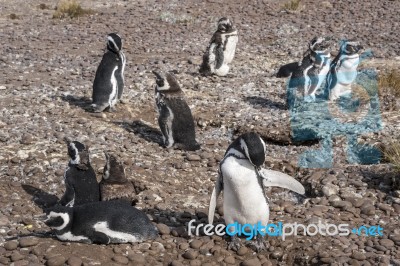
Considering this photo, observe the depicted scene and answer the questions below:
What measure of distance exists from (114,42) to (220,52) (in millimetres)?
2511

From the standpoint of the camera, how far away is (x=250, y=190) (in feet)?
15.2

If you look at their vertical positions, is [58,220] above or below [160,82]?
below

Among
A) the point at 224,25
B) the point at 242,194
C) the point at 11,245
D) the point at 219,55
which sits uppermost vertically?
the point at 224,25

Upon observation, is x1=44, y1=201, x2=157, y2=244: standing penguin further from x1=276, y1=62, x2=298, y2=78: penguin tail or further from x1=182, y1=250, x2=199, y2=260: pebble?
x1=276, y1=62, x2=298, y2=78: penguin tail

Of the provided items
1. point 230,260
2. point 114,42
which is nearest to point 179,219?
point 230,260

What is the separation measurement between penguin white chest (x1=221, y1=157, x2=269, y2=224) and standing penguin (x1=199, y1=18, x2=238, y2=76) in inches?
226

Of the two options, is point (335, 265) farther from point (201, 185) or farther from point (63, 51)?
point (63, 51)

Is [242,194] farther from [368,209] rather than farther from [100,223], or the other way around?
[368,209]

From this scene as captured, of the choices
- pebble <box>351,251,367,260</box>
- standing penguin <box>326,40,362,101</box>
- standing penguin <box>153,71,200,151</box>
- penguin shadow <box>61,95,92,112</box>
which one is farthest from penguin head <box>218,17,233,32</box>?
pebble <box>351,251,367,260</box>

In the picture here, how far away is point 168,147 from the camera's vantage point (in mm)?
7496

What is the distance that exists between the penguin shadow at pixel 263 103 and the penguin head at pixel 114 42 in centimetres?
207

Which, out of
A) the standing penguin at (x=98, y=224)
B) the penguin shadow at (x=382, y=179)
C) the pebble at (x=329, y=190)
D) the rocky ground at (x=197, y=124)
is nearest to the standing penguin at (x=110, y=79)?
the rocky ground at (x=197, y=124)

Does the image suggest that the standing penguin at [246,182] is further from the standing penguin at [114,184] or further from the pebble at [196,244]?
the standing penguin at [114,184]

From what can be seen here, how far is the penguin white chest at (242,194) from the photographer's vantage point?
457cm
